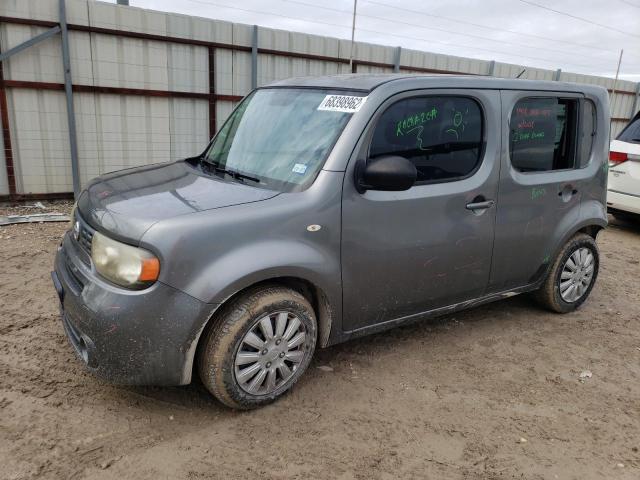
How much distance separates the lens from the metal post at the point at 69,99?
677 centimetres

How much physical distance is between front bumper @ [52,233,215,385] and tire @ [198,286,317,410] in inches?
5.0

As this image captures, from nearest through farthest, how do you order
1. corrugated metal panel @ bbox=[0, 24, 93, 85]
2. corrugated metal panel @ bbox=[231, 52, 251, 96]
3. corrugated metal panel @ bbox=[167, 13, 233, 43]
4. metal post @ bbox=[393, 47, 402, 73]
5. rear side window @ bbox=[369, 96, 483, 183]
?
rear side window @ bbox=[369, 96, 483, 183], corrugated metal panel @ bbox=[0, 24, 93, 85], corrugated metal panel @ bbox=[167, 13, 233, 43], corrugated metal panel @ bbox=[231, 52, 251, 96], metal post @ bbox=[393, 47, 402, 73]

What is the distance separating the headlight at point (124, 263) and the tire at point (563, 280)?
3.23 metres

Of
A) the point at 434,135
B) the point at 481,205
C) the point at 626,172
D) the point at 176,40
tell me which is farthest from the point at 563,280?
the point at 176,40

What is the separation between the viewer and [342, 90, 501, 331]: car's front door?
119 inches

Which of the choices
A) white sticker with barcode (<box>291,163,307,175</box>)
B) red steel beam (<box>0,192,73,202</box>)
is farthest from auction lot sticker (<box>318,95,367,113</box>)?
red steel beam (<box>0,192,73,202</box>)

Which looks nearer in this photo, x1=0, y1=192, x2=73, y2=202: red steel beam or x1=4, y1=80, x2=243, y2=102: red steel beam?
x1=4, y1=80, x2=243, y2=102: red steel beam

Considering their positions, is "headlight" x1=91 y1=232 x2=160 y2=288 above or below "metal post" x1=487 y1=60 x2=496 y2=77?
below

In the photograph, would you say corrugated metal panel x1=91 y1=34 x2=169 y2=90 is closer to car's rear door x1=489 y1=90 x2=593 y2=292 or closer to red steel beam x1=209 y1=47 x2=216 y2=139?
red steel beam x1=209 y1=47 x2=216 y2=139

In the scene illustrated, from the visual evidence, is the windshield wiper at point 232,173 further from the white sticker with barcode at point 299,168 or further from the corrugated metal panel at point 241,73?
the corrugated metal panel at point 241,73

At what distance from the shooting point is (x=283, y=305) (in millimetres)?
2795

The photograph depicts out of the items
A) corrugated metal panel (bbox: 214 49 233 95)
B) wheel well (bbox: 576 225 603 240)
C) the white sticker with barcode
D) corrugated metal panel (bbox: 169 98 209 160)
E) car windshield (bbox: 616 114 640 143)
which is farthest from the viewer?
corrugated metal panel (bbox: 214 49 233 95)

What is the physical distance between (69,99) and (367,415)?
6202 millimetres

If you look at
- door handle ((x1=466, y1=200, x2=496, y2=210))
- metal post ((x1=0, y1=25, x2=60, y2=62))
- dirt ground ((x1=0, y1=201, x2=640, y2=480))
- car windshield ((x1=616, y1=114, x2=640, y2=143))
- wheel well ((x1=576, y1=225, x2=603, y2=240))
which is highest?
metal post ((x1=0, y1=25, x2=60, y2=62))
